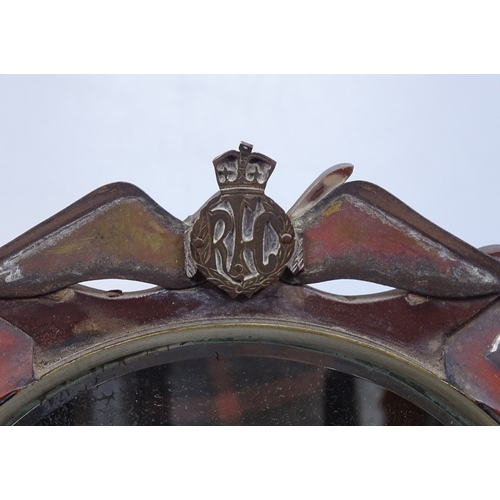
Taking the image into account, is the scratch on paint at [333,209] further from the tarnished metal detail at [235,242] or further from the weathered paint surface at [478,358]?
the weathered paint surface at [478,358]

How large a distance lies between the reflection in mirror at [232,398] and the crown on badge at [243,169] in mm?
127

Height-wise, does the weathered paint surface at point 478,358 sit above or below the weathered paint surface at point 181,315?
below

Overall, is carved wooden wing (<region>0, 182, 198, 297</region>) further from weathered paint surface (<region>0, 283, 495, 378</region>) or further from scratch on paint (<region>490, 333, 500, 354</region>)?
scratch on paint (<region>490, 333, 500, 354</region>)

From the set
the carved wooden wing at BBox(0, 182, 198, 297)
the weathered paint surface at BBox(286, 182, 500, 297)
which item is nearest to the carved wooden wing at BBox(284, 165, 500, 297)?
the weathered paint surface at BBox(286, 182, 500, 297)

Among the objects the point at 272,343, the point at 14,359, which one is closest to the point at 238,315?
the point at 272,343

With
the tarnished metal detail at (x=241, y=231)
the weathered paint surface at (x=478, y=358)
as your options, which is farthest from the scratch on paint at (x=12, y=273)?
the weathered paint surface at (x=478, y=358)

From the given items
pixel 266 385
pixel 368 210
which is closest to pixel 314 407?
pixel 266 385

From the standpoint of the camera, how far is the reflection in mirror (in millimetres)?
548

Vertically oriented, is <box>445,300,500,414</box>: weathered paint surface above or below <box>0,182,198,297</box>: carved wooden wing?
below

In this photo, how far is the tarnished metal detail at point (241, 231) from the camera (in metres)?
0.53

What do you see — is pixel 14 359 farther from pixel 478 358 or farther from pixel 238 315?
pixel 478 358

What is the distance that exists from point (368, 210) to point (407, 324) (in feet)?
0.32

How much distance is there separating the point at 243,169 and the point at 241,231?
1.7 inches

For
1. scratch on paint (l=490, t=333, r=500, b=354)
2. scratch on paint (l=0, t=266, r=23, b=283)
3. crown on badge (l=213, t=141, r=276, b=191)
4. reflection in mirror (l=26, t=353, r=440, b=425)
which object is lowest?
reflection in mirror (l=26, t=353, r=440, b=425)
